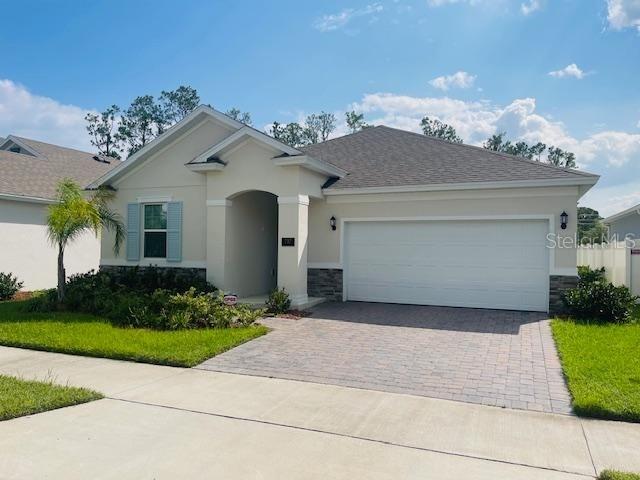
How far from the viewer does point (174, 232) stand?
14031 mm

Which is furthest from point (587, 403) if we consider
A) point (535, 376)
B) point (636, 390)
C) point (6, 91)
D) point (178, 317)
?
point (6, 91)

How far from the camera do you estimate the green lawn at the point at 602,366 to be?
17.3ft

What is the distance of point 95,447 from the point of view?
4.33m

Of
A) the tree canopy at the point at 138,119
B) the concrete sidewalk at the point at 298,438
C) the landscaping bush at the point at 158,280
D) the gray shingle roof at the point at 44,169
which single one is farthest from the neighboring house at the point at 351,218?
the tree canopy at the point at 138,119

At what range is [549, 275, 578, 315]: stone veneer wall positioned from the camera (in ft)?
37.0

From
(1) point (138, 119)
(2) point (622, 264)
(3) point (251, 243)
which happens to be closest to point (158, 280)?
(3) point (251, 243)

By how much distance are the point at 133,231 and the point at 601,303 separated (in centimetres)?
1292

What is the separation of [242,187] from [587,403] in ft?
31.8

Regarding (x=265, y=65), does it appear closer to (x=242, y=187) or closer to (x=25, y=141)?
(x=242, y=187)

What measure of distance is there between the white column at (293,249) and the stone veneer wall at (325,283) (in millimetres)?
1184

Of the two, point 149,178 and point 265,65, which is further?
point 265,65

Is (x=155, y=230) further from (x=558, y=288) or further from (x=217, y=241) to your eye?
(x=558, y=288)

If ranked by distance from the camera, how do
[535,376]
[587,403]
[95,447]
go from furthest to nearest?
[535,376]
[587,403]
[95,447]

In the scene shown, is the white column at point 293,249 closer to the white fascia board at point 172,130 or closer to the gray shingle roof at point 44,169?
the white fascia board at point 172,130
